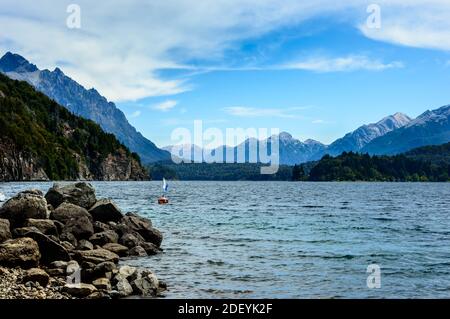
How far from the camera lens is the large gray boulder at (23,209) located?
32781mm

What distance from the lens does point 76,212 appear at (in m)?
36.5

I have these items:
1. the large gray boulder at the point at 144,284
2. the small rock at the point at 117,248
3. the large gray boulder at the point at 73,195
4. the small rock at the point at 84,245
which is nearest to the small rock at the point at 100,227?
the small rock at the point at 117,248

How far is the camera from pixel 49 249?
2867 centimetres

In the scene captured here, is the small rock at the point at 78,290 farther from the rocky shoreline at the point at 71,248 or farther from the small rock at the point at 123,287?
the small rock at the point at 123,287

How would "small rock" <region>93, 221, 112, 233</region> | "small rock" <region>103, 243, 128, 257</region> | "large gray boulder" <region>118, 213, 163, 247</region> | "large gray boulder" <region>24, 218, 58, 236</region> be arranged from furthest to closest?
"large gray boulder" <region>118, 213, 163, 247</region> < "small rock" <region>93, 221, 112, 233</region> < "small rock" <region>103, 243, 128, 257</region> < "large gray boulder" <region>24, 218, 58, 236</region>

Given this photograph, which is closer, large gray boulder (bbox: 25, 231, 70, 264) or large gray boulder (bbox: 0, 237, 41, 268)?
large gray boulder (bbox: 0, 237, 41, 268)

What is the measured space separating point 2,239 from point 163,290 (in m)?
10.3

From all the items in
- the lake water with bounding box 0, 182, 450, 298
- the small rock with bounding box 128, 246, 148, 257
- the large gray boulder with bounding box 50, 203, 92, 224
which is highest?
the large gray boulder with bounding box 50, 203, 92, 224

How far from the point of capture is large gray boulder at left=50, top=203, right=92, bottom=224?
35750 mm

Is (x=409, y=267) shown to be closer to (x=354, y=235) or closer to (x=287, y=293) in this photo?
(x=287, y=293)

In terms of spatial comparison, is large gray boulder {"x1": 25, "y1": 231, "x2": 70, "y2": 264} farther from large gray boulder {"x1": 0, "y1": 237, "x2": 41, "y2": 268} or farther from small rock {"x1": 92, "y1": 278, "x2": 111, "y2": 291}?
small rock {"x1": 92, "y1": 278, "x2": 111, "y2": 291}

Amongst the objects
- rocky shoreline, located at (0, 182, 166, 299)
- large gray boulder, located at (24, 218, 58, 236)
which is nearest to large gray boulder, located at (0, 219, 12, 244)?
rocky shoreline, located at (0, 182, 166, 299)
